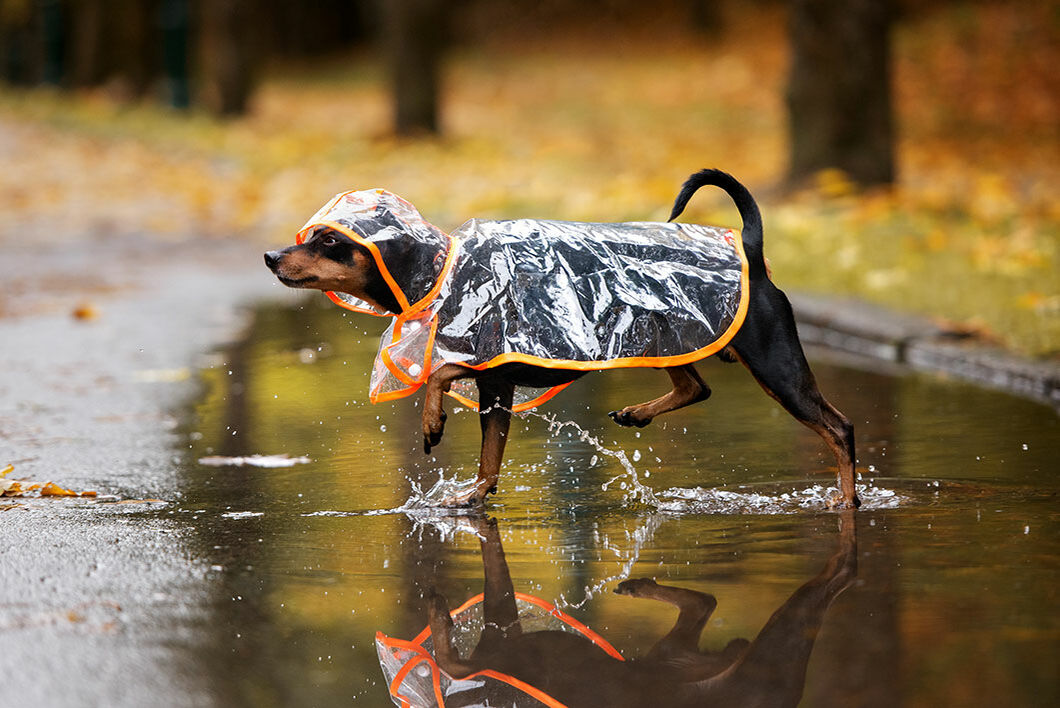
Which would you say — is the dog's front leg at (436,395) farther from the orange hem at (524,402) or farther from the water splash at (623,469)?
the water splash at (623,469)

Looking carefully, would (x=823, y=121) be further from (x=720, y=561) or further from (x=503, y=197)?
(x=720, y=561)

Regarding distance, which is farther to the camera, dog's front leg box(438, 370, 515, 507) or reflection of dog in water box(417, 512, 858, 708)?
dog's front leg box(438, 370, 515, 507)

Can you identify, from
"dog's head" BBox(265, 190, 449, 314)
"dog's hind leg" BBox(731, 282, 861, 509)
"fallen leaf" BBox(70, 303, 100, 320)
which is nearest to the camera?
"dog's head" BBox(265, 190, 449, 314)

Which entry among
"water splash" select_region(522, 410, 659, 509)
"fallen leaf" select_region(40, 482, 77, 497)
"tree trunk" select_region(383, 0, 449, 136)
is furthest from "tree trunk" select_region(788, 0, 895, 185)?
"fallen leaf" select_region(40, 482, 77, 497)

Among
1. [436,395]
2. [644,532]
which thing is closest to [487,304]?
[436,395]

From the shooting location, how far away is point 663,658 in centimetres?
347

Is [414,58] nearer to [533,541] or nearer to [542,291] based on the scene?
[542,291]

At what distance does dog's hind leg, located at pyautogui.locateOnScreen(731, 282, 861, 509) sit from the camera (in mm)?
4699

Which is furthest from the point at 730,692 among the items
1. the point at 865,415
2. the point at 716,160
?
the point at 716,160

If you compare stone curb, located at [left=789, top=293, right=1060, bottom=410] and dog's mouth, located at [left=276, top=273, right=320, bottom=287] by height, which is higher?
dog's mouth, located at [left=276, top=273, right=320, bottom=287]

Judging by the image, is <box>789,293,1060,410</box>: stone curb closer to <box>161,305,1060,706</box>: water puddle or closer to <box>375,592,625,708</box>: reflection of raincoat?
<box>161,305,1060,706</box>: water puddle

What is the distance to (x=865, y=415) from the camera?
6.37 m

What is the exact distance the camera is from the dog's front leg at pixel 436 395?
465cm

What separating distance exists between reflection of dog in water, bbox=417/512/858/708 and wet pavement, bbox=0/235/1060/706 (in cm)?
1
